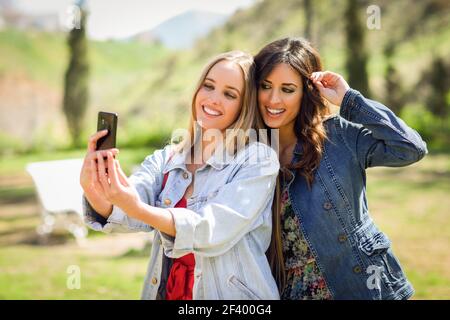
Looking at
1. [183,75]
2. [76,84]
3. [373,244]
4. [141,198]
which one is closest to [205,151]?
[141,198]

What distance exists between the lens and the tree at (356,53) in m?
10.6

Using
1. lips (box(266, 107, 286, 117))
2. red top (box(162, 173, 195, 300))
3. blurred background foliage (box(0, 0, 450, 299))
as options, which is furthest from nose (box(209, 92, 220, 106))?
blurred background foliage (box(0, 0, 450, 299))

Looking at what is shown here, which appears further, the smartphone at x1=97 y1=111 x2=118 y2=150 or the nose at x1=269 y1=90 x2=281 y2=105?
the nose at x1=269 y1=90 x2=281 y2=105

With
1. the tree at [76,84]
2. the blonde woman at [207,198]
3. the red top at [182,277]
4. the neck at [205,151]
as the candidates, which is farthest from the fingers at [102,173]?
the tree at [76,84]

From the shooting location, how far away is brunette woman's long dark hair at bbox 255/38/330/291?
2373 mm

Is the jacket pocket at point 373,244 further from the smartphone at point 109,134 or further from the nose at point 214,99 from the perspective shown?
the smartphone at point 109,134

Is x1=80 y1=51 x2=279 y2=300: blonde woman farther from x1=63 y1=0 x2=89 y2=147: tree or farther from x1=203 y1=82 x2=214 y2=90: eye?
x1=63 y1=0 x2=89 y2=147: tree

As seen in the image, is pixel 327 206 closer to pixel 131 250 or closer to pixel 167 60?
pixel 131 250

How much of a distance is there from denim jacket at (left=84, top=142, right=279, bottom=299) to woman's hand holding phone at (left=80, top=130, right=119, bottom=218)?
0.23 feet

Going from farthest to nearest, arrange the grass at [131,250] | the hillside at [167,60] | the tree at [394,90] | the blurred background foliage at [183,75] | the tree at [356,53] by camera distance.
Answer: the hillside at [167,60] < the tree at [356,53] < the tree at [394,90] < the blurred background foliage at [183,75] < the grass at [131,250]

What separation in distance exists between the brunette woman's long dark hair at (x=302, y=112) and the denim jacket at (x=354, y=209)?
0.14ft

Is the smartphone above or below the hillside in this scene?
below
